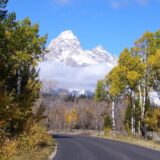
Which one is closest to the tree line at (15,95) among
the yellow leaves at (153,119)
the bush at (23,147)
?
the bush at (23,147)

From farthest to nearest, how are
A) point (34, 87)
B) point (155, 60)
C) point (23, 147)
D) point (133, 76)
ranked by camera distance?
1. point (133, 76)
2. point (155, 60)
3. point (34, 87)
4. point (23, 147)

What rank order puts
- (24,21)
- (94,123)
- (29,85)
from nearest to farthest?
(29,85) < (24,21) < (94,123)

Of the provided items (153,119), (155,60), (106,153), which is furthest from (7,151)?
(153,119)

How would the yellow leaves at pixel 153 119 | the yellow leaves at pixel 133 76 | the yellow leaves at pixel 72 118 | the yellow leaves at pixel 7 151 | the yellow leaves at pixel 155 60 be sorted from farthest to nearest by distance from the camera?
1. the yellow leaves at pixel 72 118
2. the yellow leaves at pixel 153 119
3. the yellow leaves at pixel 133 76
4. the yellow leaves at pixel 155 60
5. the yellow leaves at pixel 7 151

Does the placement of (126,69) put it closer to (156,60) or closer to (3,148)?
(156,60)

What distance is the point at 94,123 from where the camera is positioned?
5354 inches

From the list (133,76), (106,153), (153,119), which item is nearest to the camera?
(106,153)

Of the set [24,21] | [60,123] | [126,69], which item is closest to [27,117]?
[24,21]

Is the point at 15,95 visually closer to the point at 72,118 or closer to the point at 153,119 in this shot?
the point at 153,119

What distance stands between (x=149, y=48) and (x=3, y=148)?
31453mm

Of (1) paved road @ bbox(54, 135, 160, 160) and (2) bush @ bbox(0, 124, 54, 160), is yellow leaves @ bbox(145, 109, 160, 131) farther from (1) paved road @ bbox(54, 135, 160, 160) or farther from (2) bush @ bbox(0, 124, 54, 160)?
(2) bush @ bbox(0, 124, 54, 160)

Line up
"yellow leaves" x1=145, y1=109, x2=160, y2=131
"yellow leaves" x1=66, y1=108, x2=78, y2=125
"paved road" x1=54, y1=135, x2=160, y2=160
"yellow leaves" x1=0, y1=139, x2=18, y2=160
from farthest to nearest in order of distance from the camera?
1. "yellow leaves" x1=66, y1=108, x2=78, y2=125
2. "yellow leaves" x1=145, y1=109, x2=160, y2=131
3. "paved road" x1=54, y1=135, x2=160, y2=160
4. "yellow leaves" x1=0, y1=139, x2=18, y2=160

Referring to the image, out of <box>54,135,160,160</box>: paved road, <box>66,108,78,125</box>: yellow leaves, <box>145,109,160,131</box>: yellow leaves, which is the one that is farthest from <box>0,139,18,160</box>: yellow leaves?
<box>66,108,78,125</box>: yellow leaves

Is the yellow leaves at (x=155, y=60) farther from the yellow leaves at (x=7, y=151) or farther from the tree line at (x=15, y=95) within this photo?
the yellow leaves at (x=7, y=151)
